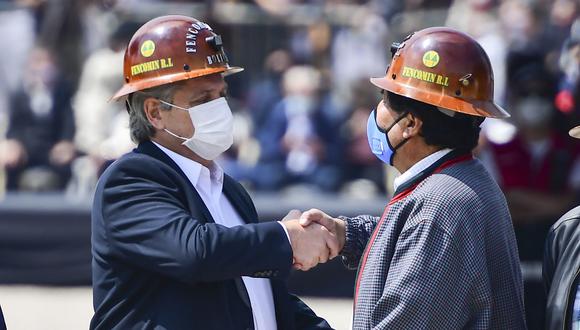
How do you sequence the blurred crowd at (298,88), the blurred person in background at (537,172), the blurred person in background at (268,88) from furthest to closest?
the blurred person in background at (268,88), the blurred crowd at (298,88), the blurred person in background at (537,172)

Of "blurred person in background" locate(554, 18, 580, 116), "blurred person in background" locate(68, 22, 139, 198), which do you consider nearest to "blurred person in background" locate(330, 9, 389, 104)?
"blurred person in background" locate(68, 22, 139, 198)

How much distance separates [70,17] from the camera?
11.3m

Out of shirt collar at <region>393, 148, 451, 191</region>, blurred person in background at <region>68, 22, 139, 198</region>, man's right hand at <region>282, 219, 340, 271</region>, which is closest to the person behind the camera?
shirt collar at <region>393, 148, 451, 191</region>

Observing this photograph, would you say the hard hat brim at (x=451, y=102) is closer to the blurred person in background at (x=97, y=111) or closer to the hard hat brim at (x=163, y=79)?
the hard hat brim at (x=163, y=79)

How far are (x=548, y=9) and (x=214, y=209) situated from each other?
20.4ft

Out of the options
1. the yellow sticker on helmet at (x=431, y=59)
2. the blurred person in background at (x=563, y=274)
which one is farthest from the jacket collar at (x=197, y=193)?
the blurred person in background at (x=563, y=274)

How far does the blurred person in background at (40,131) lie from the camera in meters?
10.0

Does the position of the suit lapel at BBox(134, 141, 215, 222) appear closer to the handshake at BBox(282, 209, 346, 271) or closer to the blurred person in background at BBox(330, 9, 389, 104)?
the handshake at BBox(282, 209, 346, 271)

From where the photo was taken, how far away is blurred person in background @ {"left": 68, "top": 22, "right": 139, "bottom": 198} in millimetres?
9758

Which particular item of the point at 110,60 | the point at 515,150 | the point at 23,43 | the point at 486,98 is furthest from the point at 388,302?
the point at 23,43

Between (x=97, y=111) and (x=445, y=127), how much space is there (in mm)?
7038

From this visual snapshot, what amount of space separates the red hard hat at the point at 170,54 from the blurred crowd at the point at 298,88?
14.4 ft

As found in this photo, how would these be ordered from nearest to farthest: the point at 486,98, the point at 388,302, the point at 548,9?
1. the point at 388,302
2. the point at 486,98
3. the point at 548,9

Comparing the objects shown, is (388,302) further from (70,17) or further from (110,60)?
(70,17)
